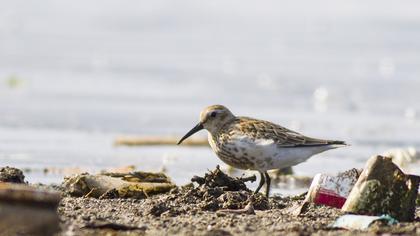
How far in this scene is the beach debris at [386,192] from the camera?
6.02m

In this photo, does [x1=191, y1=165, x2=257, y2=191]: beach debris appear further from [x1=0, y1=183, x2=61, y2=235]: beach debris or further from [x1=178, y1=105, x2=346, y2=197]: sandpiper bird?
[x1=0, y1=183, x2=61, y2=235]: beach debris

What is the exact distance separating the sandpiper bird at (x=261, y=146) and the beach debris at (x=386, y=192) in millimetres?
1415

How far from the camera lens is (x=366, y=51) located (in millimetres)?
19844

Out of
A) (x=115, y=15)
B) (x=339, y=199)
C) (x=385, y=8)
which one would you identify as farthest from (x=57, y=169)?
(x=385, y=8)

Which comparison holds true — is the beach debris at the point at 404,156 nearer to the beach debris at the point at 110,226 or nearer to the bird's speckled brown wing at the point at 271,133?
the bird's speckled brown wing at the point at 271,133

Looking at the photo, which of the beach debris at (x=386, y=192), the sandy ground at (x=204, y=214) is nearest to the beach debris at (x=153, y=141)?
the sandy ground at (x=204, y=214)

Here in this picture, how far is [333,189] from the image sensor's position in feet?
21.9

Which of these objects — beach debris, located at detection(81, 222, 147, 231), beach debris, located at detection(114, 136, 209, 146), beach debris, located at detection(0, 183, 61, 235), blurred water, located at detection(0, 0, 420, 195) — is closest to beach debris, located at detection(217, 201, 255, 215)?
beach debris, located at detection(81, 222, 147, 231)

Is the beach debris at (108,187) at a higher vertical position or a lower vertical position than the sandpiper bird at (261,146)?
lower

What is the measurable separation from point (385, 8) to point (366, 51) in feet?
15.3

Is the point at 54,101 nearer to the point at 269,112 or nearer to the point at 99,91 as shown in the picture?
the point at 99,91

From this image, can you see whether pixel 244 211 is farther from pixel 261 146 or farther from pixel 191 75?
pixel 191 75

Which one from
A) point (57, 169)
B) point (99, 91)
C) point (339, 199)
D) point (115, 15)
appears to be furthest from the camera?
point (115, 15)

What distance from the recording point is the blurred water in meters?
10.9
